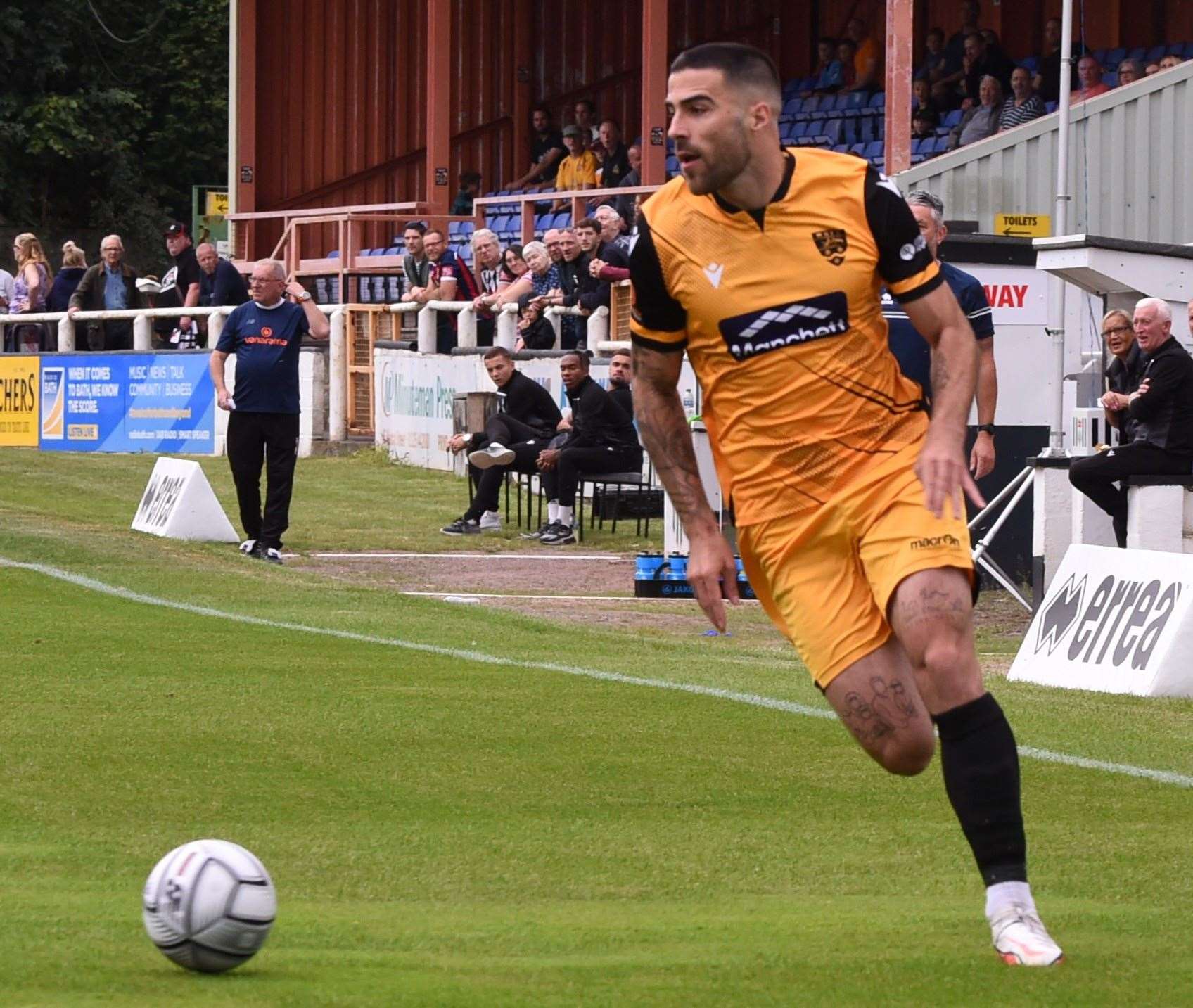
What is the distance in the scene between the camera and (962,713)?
504 cm

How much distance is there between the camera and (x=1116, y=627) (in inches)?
431

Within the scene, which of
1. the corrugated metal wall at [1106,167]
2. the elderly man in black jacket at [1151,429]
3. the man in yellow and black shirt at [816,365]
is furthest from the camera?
the corrugated metal wall at [1106,167]

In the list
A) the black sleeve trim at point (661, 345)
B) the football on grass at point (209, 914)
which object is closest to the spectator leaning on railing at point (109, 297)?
the black sleeve trim at point (661, 345)

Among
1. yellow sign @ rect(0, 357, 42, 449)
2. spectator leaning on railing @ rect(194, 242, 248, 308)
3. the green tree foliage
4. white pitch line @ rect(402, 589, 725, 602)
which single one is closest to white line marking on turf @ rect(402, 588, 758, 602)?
white pitch line @ rect(402, 589, 725, 602)

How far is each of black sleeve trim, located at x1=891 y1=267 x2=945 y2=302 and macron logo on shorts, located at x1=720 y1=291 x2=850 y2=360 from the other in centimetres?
16

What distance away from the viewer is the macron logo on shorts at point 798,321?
5309 mm

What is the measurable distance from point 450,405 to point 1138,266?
11.8 meters

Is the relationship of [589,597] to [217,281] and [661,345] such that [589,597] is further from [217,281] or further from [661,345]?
[217,281]

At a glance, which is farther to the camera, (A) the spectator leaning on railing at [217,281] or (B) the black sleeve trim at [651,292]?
(A) the spectator leaning on railing at [217,281]

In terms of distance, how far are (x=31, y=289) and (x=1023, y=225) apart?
18050mm

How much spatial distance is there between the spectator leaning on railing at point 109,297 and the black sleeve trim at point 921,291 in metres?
27.1

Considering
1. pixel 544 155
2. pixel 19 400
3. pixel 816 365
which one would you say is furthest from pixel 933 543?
pixel 544 155

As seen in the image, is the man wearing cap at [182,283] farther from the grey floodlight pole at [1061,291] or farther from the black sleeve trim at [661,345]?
the black sleeve trim at [661,345]

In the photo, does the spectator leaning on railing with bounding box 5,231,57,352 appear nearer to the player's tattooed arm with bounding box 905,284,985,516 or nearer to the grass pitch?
the grass pitch
